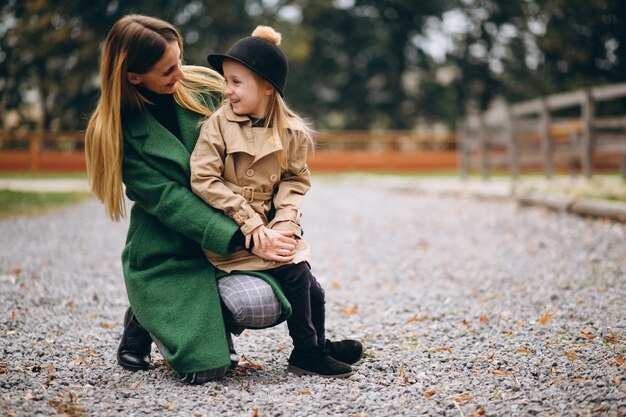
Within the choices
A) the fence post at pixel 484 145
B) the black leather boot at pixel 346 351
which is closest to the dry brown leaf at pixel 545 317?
the black leather boot at pixel 346 351

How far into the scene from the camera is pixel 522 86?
27.2 meters

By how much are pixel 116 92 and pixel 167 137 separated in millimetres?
252

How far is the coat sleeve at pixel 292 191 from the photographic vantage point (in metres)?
2.49

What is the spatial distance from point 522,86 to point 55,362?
26999 mm

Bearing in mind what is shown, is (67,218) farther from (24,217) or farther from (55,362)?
(55,362)

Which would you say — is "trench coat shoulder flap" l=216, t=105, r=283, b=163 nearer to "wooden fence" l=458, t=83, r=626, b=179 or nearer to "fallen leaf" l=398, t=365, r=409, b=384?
"fallen leaf" l=398, t=365, r=409, b=384

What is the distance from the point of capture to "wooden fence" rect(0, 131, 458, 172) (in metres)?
19.7

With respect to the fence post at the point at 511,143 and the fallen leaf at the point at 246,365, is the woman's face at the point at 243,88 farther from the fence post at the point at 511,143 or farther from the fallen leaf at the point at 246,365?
the fence post at the point at 511,143

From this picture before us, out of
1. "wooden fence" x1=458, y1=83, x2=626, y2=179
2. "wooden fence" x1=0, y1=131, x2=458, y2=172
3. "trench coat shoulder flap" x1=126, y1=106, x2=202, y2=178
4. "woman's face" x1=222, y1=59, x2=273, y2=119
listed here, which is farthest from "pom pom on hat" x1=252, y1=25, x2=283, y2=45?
"wooden fence" x1=0, y1=131, x2=458, y2=172

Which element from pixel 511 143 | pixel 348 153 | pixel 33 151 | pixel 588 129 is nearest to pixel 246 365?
pixel 588 129

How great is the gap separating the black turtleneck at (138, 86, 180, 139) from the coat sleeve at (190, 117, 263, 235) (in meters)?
0.22

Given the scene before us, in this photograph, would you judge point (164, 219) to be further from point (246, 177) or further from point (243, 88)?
point (243, 88)

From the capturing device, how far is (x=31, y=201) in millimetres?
10625

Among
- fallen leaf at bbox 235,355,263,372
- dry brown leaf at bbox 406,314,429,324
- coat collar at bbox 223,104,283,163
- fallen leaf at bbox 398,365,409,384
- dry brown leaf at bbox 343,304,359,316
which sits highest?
coat collar at bbox 223,104,283,163
